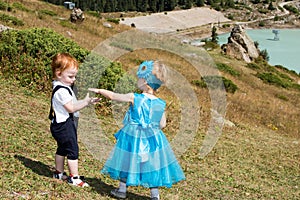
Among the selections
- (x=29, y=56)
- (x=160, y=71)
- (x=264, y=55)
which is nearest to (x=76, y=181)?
(x=160, y=71)

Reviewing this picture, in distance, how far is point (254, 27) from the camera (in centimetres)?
13500

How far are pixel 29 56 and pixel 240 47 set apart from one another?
143 ft

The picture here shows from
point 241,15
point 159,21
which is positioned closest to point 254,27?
point 241,15

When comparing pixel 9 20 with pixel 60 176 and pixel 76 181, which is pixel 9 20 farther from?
pixel 76 181

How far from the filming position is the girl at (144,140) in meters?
6.17

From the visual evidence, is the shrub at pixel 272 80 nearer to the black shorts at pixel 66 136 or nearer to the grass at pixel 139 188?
the grass at pixel 139 188

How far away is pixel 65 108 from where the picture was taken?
6062 millimetres

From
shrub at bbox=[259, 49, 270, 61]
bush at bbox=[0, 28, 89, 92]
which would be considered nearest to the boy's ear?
bush at bbox=[0, 28, 89, 92]

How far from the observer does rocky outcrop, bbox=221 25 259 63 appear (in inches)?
2100

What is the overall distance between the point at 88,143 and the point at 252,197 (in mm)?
3373

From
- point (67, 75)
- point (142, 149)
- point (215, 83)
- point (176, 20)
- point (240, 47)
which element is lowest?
point (176, 20)

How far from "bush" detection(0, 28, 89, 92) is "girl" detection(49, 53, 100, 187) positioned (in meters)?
7.13

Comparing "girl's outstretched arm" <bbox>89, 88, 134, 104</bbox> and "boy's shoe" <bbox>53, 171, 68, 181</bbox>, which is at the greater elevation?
"girl's outstretched arm" <bbox>89, 88, 134, 104</bbox>

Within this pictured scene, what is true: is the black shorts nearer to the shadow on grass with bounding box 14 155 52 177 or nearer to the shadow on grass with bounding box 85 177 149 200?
the shadow on grass with bounding box 14 155 52 177
